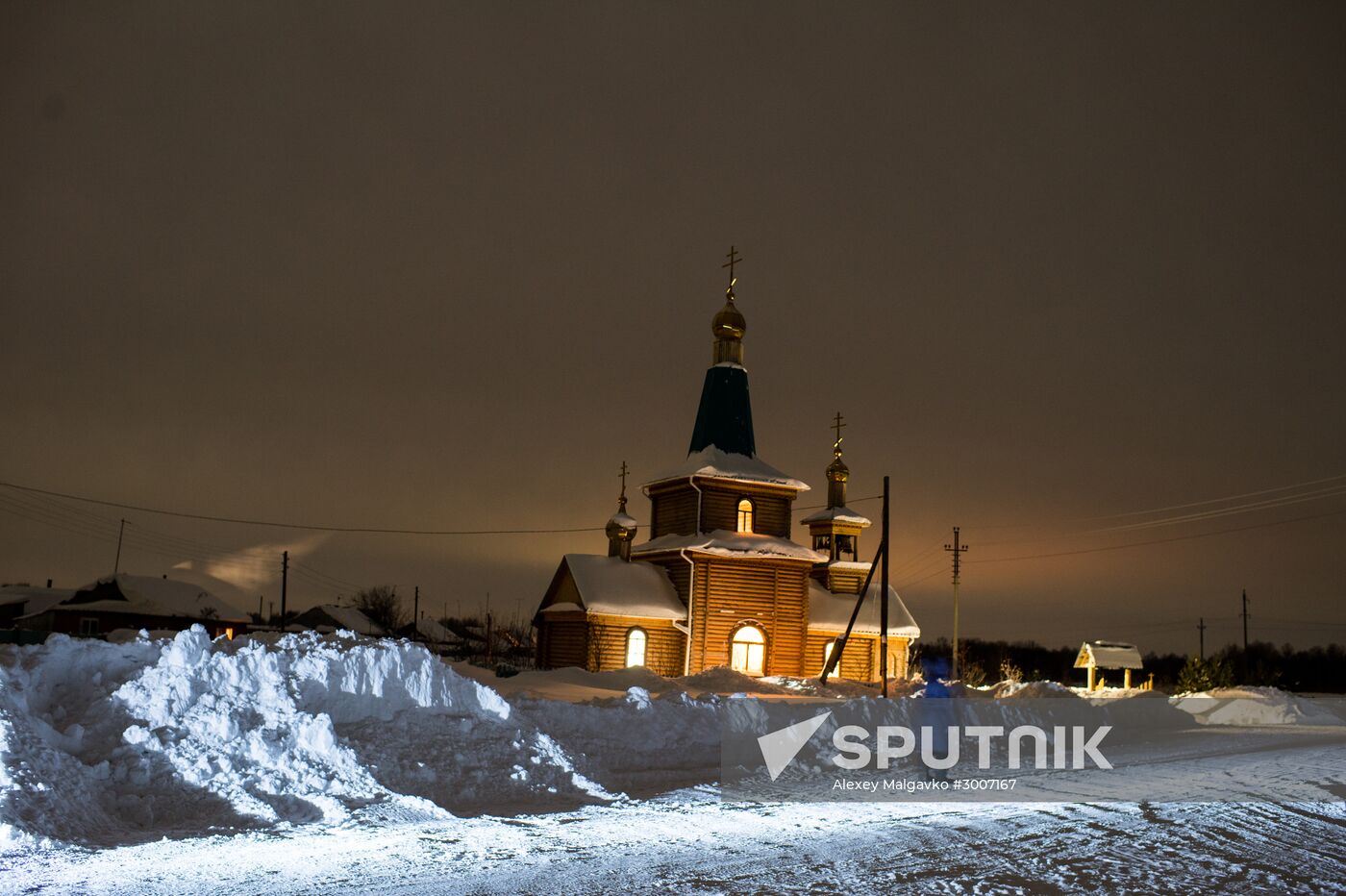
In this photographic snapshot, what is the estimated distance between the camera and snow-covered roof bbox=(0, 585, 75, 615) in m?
71.0

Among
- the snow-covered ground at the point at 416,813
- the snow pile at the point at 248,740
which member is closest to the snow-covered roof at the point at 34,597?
the snow pile at the point at 248,740

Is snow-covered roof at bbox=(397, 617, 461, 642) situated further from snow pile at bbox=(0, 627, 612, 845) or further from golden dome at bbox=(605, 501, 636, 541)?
snow pile at bbox=(0, 627, 612, 845)

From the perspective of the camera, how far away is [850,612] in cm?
4075

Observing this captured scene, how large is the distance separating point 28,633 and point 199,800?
62.3ft

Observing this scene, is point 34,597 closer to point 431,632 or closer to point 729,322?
point 431,632

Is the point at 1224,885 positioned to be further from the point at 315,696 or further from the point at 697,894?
the point at 315,696

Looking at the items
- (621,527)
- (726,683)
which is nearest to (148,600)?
(621,527)

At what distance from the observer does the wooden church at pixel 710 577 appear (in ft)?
115

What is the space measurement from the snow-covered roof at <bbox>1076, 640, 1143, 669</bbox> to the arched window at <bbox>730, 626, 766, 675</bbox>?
30755 millimetres

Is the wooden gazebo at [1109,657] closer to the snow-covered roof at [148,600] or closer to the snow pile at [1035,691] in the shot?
the snow pile at [1035,691]

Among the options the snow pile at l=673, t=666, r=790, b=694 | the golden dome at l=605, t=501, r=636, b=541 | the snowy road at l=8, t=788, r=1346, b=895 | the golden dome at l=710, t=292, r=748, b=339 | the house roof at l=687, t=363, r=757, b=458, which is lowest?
the snowy road at l=8, t=788, r=1346, b=895

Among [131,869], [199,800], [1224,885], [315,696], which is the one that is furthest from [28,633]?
[1224,885]

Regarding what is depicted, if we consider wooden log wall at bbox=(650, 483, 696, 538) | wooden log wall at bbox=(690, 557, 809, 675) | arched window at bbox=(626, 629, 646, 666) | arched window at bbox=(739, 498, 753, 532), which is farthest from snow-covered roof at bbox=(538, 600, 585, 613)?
arched window at bbox=(739, 498, 753, 532)

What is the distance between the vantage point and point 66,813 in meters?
9.00
